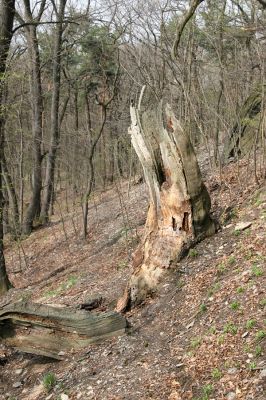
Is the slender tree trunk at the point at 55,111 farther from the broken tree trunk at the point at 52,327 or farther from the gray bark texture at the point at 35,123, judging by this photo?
the broken tree trunk at the point at 52,327

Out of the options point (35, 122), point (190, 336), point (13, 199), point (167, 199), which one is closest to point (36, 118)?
point (35, 122)

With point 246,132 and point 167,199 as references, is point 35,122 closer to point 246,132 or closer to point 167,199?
point 246,132

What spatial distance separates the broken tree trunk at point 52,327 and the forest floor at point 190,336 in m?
0.16

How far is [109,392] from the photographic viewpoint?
4.85m

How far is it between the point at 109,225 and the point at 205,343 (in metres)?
8.99

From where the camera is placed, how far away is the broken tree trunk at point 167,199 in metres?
6.85

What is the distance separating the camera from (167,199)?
22.8ft

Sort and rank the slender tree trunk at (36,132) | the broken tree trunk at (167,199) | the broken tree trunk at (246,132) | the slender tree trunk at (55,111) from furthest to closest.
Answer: the slender tree trunk at (36,132) < the slender tree trunk at (55,111) < the broken tree trunk at (246,132) < the broken tree trunk at (167,199)

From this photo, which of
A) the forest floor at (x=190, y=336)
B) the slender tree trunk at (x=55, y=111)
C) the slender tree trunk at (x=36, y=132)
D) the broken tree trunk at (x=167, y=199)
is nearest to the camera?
the forest floor at (x=190, y=336)

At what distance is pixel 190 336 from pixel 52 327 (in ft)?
6.53

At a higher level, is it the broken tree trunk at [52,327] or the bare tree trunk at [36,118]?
the bare tree trunk at [36,118]

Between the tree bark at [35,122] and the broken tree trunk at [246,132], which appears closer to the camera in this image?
the broken tree trunk at [246,132]

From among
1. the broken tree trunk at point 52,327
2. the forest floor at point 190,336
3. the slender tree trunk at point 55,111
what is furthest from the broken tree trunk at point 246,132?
the slender tree trunk at point 55,111

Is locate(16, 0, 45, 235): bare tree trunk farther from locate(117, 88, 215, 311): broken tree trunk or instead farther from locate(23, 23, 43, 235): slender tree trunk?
locate(117, 88, 215, 311): broken tree trunk
